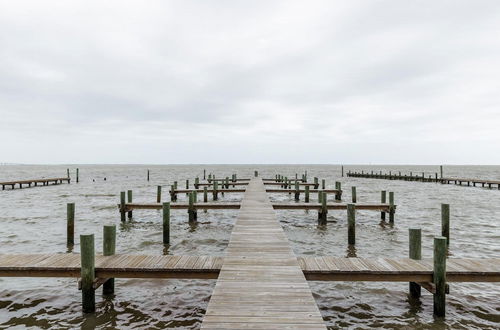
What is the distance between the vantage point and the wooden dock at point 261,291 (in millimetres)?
4477

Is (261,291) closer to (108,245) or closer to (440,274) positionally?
(440,274)

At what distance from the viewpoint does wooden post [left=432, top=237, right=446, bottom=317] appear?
6.52 metres

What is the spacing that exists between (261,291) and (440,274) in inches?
146

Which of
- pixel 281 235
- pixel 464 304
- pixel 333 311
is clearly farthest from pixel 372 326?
pixel 281 235

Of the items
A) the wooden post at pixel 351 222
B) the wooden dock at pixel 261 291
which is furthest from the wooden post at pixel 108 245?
the wooden post at pixel 351 222

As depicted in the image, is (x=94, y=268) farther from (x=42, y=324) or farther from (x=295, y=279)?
(x=295, y=279)

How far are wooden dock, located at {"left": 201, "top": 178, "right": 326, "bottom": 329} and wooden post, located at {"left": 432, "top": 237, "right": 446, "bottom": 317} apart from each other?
2.70m

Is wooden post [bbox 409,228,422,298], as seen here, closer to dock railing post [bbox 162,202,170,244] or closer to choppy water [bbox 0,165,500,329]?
choppy water [bbox 0,165,500,329]

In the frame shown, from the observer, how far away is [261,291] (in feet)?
17.9

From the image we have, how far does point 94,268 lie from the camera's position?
22.7 ft

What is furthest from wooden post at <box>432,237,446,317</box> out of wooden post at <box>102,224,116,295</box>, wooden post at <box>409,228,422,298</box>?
wooden post at <box>102,224,116,295</box>

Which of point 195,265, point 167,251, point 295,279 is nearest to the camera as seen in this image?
point 295,279

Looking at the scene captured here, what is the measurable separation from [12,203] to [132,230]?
49.7ft

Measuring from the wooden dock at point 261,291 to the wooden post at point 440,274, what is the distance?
2695 mm
